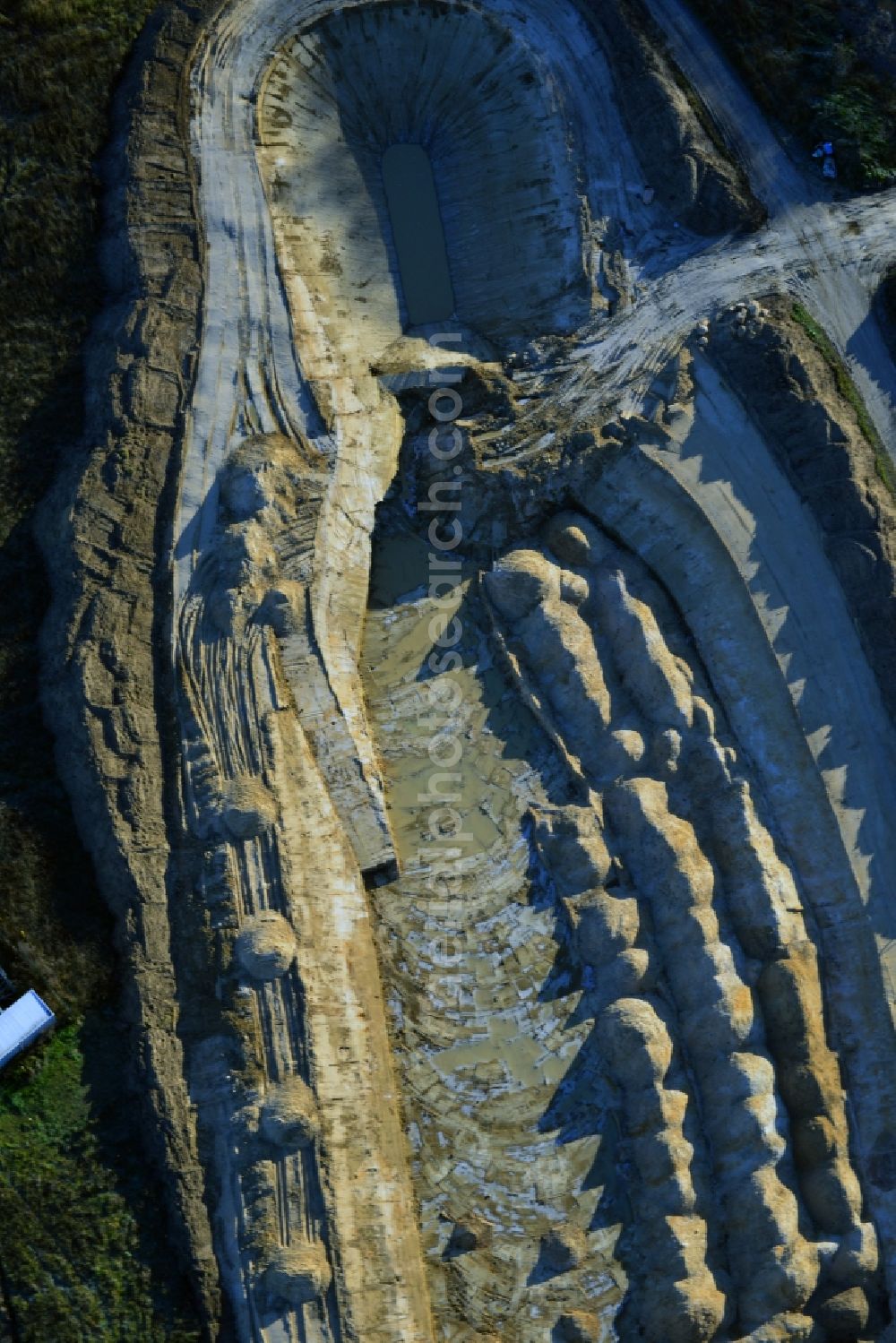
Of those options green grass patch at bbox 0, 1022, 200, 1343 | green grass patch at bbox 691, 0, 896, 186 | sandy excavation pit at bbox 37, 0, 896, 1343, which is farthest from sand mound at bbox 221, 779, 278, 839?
green grass patch at bbox 691, 0, 896, 186

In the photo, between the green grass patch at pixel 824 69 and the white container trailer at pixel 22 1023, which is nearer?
the white container trailer at pixel 22 1023

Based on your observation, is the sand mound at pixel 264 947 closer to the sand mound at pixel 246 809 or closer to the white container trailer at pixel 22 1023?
the sand mound at pixel 246 809

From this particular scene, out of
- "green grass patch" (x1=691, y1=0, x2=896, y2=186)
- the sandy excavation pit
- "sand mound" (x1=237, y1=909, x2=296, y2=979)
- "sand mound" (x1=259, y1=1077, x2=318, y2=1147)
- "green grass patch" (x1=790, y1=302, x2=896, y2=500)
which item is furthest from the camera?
"green grass patch" (x1=691, y1=0, x2=896, y2=186)

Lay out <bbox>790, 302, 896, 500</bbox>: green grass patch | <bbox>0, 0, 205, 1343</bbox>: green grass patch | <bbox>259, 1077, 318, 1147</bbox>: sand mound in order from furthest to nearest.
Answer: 1. <bbox>790, 302, 896, 500</bbox>: green grass patch
2. <bbox>259, 1077, 318, 1147</bbox>: sand mound
3. <bbox>0, 0, 205, 1343</bbox>: green grass patch

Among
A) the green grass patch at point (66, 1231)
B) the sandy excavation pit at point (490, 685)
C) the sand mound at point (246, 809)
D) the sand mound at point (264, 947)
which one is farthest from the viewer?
the sand mound at point (246, 809)

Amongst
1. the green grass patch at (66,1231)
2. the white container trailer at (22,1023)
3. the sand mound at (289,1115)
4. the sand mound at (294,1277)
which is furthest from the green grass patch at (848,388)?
the green grass patch at (66,1231)

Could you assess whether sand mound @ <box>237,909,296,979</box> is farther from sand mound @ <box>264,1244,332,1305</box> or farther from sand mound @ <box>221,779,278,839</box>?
sand mound @ <box>264,1244,332,1305</box>

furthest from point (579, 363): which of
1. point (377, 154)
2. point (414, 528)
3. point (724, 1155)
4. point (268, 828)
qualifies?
point (724, 1155)
